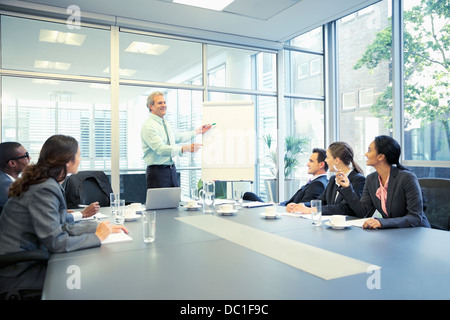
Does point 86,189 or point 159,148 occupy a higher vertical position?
point 159,148

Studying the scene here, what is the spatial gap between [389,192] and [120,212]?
6.17 ft

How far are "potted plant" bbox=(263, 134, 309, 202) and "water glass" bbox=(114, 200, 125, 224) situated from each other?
168 inches

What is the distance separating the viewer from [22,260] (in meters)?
1.64

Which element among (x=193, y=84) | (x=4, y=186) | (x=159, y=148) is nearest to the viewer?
(x=4, y=186)

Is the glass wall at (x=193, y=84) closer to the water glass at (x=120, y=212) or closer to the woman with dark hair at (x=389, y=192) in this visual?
the woman with dark hair at (x=389, y=192)

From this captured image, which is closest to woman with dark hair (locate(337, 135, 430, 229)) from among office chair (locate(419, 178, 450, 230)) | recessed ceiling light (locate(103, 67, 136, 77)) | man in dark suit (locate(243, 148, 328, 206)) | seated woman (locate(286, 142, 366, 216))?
seated woman (locate(286, 142, 366, 216))

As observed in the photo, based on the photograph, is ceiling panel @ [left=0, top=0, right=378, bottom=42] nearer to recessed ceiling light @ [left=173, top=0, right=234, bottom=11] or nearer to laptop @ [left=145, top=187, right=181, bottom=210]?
recessed ceiling light @ [left=173, top=0, right=234, bottom=11]

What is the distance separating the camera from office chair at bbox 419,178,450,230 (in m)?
2.66

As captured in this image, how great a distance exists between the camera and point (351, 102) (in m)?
6.36

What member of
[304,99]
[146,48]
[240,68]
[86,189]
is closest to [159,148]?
[86,189]

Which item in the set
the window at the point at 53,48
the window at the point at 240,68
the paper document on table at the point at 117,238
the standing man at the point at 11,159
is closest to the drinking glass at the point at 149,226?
the paper document on table at the point at 117,238

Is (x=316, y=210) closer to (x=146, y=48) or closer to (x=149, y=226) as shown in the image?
(x=149, y=226)

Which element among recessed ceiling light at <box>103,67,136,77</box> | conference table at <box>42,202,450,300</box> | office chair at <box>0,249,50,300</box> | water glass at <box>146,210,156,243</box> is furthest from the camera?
recessed ceiling light at <box>103,67,136,77</box>
